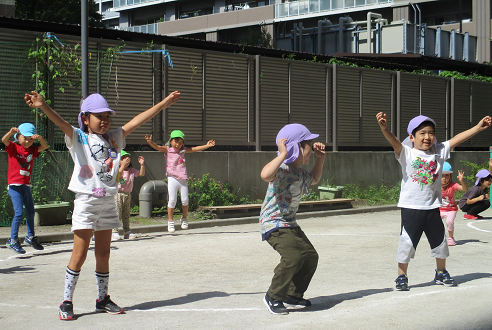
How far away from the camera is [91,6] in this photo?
35125 millimetres

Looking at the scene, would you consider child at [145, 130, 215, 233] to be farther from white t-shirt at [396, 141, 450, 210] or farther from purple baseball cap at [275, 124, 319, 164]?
purple baseball cap at [275, 124, 319, 164]

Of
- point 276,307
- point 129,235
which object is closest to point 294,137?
point 276,307

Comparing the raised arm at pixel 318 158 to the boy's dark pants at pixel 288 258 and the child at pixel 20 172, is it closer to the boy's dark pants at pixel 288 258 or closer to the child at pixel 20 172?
the boy's dark pants at pixel 288 258

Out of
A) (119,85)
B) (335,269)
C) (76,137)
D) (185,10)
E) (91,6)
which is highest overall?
(185,10)

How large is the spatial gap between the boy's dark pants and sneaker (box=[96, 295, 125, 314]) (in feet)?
4.60

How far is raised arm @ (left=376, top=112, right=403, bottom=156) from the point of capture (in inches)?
229

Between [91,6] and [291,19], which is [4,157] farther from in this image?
[291,19]

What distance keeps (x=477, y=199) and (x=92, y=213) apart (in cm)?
1060

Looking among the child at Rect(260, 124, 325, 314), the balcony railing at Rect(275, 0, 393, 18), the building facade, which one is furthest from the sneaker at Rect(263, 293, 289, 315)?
the balcony railing at Rect(275, 0, 393, 18)

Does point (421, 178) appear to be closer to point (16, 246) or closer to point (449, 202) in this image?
point (449, 202)

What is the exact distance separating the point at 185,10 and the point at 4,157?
4437 cm

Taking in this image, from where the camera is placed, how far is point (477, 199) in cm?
1302

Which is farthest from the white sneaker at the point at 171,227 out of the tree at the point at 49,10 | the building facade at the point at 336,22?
the building facade at the point at 336,22

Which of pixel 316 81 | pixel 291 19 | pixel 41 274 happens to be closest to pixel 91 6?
pixel 291 19
